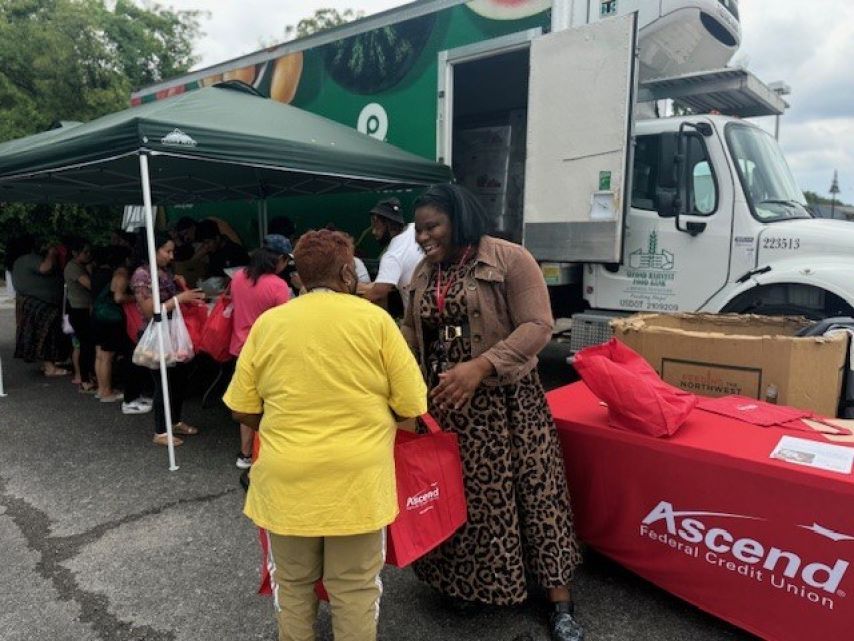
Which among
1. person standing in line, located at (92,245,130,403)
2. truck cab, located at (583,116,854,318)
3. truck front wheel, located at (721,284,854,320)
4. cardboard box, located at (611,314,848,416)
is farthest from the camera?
person standing in line, located at (92,245,130,403)

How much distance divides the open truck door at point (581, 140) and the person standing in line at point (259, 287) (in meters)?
2.01

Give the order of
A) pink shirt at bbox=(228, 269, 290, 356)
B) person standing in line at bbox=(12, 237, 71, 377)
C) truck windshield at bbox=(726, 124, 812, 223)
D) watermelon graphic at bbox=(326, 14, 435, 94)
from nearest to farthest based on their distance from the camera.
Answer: pink shirt at bbox=(228, 269, 290, 356) < truck windshield at bbox=(726, 124, 812, 223) < watermelon graphic at bbox=(326, 14, 435, 94) < person standing in line at bbox=(12, 237, 71, 377)

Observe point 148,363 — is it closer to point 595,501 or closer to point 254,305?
point 254,305

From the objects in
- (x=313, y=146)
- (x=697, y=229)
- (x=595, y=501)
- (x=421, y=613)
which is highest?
(x=313, y=146)

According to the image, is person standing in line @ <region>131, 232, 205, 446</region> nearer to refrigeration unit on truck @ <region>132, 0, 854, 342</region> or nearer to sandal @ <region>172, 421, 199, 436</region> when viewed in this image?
sandal @ <region>172, 421, 199, 436</region>

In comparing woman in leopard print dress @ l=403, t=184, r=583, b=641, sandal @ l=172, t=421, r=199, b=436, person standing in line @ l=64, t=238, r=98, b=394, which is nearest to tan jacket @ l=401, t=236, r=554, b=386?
woman in leopard print dress @ l=403, t=184, r=583, b=641

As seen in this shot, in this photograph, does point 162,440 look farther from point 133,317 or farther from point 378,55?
point 378,55

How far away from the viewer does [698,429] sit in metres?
2.39

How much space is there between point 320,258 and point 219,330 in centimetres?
267

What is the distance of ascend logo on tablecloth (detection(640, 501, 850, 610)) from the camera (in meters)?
1.96

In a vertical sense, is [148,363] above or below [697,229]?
below

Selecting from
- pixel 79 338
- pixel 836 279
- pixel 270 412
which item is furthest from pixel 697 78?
pixel 79 338

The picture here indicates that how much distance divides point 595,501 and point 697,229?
2802mm

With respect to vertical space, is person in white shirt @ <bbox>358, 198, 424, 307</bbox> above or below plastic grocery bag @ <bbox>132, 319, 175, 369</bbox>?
above
